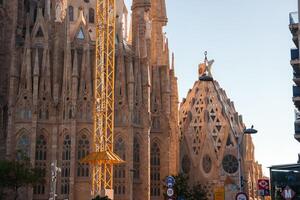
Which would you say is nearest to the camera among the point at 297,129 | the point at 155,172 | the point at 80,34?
the point at 297,129

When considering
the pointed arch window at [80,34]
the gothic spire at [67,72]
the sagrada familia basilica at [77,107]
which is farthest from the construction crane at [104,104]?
the pointed arch window at [80,34]

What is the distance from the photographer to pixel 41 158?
5912cm

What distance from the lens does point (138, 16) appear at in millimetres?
66938

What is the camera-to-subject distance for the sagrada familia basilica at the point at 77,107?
59031 millimetres

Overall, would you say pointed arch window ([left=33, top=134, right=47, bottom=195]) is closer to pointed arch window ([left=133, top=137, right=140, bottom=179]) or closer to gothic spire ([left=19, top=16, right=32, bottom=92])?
gothic spire ([left=19, top=16, right=32, bottom=92])

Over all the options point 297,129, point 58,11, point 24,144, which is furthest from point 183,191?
point 58,11

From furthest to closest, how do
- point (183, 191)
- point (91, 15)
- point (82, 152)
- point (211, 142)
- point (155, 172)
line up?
point (91, 15) < point (211, 142) < point (155, 172) < point (82, 152) < point (183, 191)

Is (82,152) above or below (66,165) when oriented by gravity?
above

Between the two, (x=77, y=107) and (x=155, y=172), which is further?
(x=155, y=172)

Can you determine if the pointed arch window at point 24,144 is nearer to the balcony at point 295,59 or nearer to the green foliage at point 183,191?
the green foliage at point 183,191

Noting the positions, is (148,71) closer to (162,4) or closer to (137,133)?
(137,133)

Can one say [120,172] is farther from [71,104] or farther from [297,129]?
[297,129]

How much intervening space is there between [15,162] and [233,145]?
31100 mm

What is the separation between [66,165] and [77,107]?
6671mm
